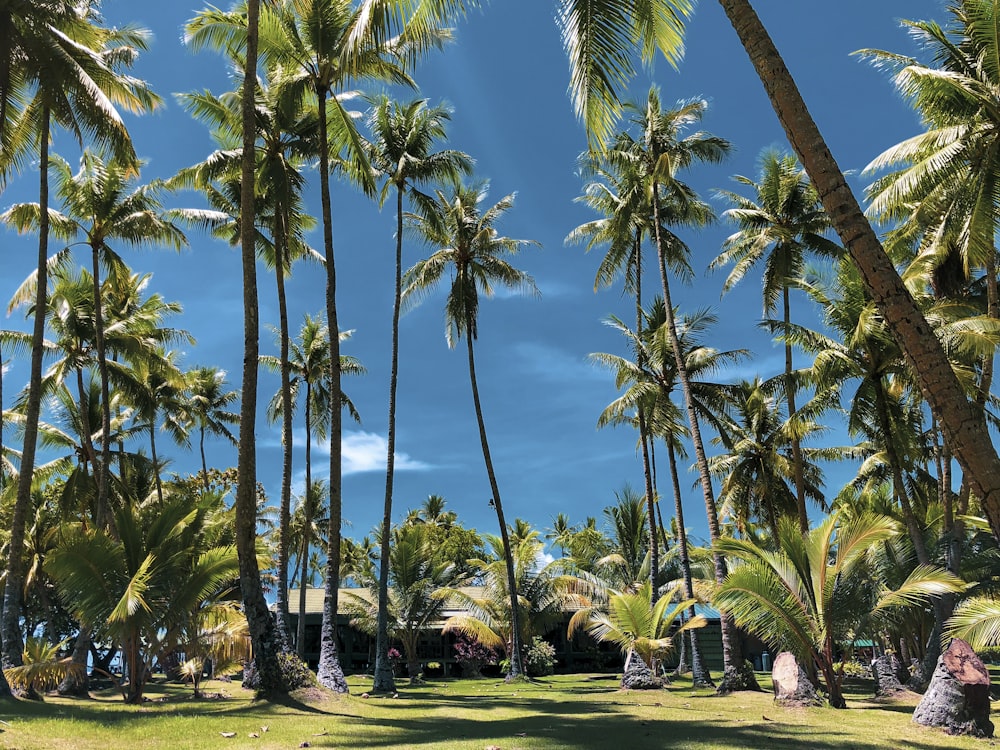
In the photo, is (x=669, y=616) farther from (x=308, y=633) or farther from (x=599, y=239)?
(x=308, y=633)

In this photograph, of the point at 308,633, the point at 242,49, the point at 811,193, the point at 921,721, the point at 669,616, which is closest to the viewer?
the point at 921,721

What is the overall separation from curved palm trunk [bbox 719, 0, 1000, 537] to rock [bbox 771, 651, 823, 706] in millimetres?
10446

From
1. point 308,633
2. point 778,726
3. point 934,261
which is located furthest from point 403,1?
point 308,633

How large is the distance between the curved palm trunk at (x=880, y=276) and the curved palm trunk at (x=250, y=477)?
910 centimetres

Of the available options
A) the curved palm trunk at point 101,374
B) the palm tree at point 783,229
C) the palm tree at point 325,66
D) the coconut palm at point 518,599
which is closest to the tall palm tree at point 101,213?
the curved palm trunk at point 101,374

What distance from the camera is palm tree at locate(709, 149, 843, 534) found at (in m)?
23.1

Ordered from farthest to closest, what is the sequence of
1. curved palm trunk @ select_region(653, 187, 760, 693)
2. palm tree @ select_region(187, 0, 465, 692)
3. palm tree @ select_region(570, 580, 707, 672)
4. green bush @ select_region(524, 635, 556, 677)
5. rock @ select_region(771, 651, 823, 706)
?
green bush @ select_region(524, 635, 556, 677)
palm tree @ select_region(570, 580, 707, 672)
curved palm trunk @ select_region(653, 187, 760, 693)
palm tree @ select_region(187, 0, 465, 692)
rock @ select_region(771, 651, 823, 706)

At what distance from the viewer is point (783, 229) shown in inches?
912

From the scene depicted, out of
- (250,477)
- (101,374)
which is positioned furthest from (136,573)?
(101,374)

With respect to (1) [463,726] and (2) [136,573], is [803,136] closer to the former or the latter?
(1) [463,726]

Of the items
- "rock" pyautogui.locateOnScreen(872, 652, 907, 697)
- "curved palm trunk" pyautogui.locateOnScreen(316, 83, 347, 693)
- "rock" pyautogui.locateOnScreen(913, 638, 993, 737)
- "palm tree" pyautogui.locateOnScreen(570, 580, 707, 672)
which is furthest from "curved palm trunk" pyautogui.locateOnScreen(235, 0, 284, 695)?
"rock" pyautogui.locateOnScreen(872, 652, 907, 697)

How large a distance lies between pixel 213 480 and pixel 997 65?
119 feet

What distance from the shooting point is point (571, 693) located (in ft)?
63.5

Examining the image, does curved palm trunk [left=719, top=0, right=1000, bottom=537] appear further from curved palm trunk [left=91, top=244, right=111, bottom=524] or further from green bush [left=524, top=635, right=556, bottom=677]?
green bush [left=524, top=635, right=556, bottom=677]
